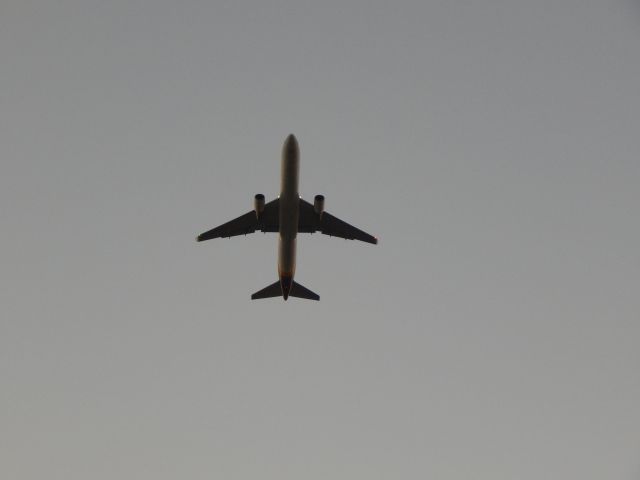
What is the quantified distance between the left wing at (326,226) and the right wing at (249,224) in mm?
2040

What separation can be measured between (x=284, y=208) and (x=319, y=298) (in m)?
11.7

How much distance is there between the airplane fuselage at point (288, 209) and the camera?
58.3 m

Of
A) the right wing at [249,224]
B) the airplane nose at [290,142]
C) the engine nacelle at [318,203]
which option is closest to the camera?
the airplane nose at [290,142]

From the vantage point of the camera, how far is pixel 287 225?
201 ft

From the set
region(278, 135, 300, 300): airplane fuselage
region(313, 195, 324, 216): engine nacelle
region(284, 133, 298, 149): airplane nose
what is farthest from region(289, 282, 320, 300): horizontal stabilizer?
region(284, 133, 298, 149): airplane nose

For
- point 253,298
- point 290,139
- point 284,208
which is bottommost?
point 253,298

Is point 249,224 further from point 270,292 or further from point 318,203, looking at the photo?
point 318,203

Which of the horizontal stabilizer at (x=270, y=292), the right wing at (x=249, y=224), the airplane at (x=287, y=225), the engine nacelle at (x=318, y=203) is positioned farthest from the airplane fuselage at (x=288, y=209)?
the right wing at (x=249, y=224)

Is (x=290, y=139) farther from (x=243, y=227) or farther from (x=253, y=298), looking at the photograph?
(x=253, y=298)

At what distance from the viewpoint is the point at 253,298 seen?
6894 centimetres

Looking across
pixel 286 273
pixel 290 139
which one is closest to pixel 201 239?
pixel 286 273

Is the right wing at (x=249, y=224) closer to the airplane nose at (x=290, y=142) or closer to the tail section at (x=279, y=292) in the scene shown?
the tail section at (x=279, y=292)

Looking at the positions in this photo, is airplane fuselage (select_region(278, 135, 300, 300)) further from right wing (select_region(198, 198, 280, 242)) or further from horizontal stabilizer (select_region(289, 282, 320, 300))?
right wing (select_region(198, 198, 280, 242))

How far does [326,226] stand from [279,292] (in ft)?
21.4
